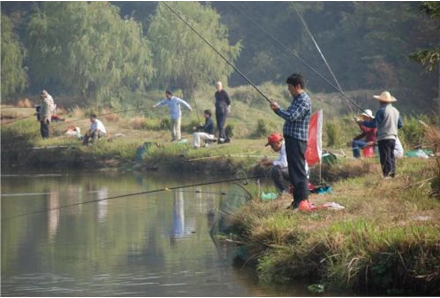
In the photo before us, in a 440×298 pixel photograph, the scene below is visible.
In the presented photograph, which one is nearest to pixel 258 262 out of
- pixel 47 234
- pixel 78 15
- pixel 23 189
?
pixel 47 234

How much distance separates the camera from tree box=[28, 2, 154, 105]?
45656 millimetres

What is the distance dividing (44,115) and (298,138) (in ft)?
61.8

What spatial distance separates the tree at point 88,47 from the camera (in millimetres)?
45656

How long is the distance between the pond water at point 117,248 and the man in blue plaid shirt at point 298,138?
105 cm

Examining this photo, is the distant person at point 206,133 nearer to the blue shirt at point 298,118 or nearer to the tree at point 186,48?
the blue shirt at point 298,118

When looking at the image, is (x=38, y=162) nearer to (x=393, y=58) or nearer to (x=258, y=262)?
(x=258, y=262)

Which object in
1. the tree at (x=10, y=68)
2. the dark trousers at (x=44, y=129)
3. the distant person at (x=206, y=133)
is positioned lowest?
the distant person at (x=206, y=133)

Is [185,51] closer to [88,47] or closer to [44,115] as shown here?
[88,47]

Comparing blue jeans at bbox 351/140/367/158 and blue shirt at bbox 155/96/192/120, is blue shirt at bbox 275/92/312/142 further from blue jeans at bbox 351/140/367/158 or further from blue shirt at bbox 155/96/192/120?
blue shirt at bbox 155/96/192/120

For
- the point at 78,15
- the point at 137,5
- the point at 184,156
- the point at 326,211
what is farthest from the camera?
the point at 137,5

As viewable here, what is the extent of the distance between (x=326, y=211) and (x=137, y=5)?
157ft

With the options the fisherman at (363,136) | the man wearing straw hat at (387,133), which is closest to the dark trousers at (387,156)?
the man wearing straw hat at (387,133)

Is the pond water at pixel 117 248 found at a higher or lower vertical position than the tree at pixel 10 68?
lower

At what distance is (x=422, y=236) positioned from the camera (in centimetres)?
1066
